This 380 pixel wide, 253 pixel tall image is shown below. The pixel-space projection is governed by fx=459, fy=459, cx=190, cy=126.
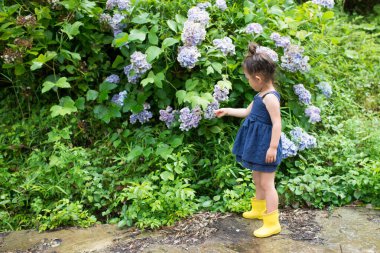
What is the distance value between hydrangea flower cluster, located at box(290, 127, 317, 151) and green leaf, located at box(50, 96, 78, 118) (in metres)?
1.91

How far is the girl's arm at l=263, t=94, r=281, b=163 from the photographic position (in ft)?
9.27

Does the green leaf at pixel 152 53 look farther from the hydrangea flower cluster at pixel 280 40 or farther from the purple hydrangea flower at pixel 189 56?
the hydrangea flower cluster at pixel 280 40

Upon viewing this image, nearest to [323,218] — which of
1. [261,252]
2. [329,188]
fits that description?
[329,188]

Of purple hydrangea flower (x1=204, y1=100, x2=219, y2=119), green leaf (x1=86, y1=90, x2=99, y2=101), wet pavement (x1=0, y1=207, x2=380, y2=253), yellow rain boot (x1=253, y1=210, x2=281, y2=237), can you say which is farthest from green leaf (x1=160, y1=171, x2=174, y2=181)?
green leaf (x1=86, y1=90, x2=99, y2=101)

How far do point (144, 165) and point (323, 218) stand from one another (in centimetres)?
144

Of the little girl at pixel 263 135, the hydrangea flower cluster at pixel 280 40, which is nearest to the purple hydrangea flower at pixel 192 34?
the hydrangea flower cluster at pixel 280 40

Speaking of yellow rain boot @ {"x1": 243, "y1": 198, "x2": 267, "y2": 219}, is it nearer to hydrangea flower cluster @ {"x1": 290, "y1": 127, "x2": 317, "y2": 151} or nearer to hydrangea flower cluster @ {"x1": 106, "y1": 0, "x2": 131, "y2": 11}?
hydrangea flower cluster @ {"x1": 290, "y1": 127, "x2": 317, "y2": 151}

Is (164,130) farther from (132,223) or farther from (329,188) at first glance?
(329,188)

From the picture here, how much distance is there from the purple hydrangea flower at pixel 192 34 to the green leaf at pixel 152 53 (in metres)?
0.23

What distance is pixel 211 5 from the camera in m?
4.05

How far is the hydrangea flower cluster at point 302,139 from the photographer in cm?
365

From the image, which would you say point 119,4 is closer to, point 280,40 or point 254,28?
point 254,28

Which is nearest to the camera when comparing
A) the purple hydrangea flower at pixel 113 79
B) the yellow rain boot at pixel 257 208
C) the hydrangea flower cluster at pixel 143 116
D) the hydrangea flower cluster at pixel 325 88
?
the yellow rain boot at pixel 257 208

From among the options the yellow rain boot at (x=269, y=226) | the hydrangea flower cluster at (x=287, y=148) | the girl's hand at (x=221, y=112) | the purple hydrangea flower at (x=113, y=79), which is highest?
the purple hydrangea flower at (x=113, y=79)
